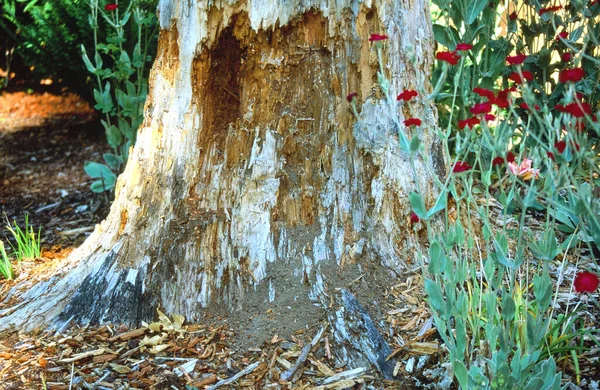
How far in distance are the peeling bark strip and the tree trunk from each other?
0.37ft

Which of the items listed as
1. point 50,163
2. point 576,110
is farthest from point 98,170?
point 576,110

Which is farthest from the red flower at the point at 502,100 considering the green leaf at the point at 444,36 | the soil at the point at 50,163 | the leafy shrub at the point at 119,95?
the soil at the point at 50,163

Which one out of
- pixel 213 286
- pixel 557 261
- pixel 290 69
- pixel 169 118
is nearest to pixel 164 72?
pixel 169 118

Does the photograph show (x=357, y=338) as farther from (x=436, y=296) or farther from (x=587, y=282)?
(x=587, y=282)

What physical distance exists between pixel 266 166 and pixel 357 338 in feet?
2.53

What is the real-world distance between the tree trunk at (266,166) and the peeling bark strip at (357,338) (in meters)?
0.11

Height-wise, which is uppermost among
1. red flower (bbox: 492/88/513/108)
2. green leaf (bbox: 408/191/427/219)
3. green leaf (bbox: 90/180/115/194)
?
red flower (bbox: 492/88/513/108)

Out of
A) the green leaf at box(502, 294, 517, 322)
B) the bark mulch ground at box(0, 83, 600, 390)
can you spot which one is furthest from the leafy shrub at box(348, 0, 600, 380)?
the bark mulch ground at box(0, 83, 600, 390)

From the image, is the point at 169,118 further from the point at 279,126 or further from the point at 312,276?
the point at 312,276

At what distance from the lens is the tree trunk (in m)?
2.68

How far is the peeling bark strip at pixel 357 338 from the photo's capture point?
2484 millimetres

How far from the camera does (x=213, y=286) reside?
275 centimetres

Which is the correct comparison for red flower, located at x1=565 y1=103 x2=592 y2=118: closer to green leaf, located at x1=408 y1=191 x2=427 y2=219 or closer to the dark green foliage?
green leaf, located at x1=408 y1=191 x2=427 y2=219

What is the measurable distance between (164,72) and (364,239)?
1098 millimetres
